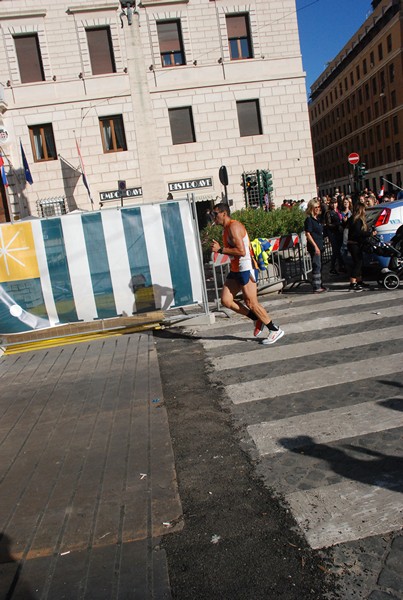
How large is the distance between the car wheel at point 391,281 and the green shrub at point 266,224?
4606 millimetres

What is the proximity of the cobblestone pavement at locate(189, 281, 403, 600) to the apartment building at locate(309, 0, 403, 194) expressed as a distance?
3908 centimetres

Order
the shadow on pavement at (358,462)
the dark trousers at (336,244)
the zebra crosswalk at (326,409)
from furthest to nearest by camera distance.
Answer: the dark trousers at (336,244) → the shadow on pavement at (358,462) → the zebra crosswalk at (326,409)

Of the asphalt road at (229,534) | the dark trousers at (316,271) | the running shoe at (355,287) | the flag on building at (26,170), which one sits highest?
the flag on building at (26,170)

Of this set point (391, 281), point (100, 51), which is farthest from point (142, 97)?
point (391, 281)

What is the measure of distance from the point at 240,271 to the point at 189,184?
1786 centimetres

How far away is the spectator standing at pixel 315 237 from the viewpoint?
995 cm

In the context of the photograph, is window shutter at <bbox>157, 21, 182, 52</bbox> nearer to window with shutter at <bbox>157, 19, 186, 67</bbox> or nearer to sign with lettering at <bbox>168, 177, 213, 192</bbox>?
window with shutter at <bbox>157, 19, 186, 67</bbox>

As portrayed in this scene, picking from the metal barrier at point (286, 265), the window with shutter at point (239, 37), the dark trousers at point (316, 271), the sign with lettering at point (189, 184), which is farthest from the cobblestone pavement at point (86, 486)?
the window with shutter at point (239, 37)

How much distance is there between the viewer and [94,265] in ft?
26.4

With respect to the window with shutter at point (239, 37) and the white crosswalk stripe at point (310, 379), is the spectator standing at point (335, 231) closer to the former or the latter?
the white crosswalk stripe at point (310, 379)

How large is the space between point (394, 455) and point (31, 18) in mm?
24527

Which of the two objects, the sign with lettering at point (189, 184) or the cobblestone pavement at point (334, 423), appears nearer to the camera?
the cobblestone pavement at point (334, 423)

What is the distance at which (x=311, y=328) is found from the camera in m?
7.54

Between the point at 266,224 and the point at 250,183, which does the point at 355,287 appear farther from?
the point at 250,183
